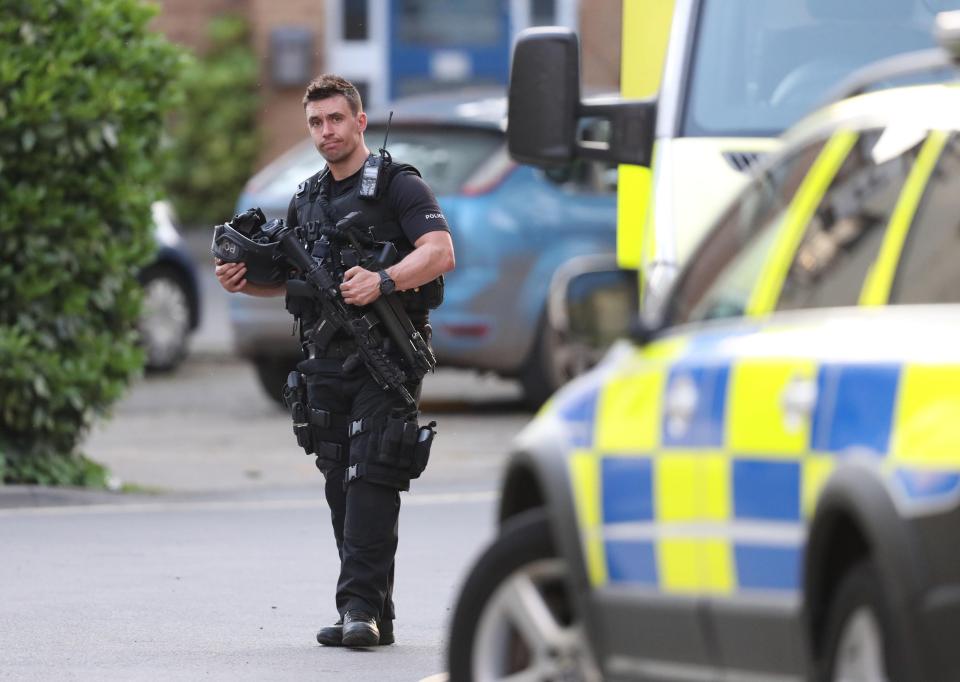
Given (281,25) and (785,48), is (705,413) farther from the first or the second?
(281,25)

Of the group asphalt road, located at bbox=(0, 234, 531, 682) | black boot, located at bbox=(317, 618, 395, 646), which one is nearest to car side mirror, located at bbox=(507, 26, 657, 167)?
asphalt road, located at bbox=(0, 234, 531, 682)

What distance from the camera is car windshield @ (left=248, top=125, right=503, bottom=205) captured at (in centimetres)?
1567

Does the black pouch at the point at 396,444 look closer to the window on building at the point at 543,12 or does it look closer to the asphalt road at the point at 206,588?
the asphalt road at the point at 206,588

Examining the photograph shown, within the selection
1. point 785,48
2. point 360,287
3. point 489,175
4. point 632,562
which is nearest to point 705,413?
point 632,562

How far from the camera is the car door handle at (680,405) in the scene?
16.1 ft

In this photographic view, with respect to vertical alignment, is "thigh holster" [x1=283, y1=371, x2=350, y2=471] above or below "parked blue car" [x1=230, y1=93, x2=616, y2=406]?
above

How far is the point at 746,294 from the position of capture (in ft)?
16.8

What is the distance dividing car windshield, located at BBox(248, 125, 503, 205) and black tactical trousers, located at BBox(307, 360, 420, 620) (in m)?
7.67

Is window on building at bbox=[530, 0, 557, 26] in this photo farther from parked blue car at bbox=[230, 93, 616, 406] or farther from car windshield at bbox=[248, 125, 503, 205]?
car windshield at bbox=[248, 125, 503, 205]

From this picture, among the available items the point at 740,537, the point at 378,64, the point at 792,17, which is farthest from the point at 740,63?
the point at 378,64

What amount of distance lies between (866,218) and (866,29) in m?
3.75

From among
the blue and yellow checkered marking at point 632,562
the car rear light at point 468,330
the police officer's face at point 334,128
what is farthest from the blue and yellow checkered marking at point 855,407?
the car rear light at point 468,330

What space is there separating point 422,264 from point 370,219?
25 centimetres

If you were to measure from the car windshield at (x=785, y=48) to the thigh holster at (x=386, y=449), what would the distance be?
1349 mm
